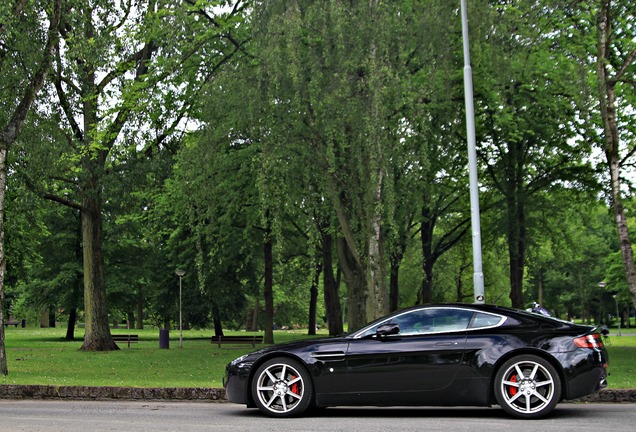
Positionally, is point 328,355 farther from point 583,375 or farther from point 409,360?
point 583,375

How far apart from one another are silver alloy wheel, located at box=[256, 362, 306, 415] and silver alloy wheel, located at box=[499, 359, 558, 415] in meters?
2.38

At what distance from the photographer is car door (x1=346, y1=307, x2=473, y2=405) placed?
9.62 metres

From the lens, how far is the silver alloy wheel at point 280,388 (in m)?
9.98

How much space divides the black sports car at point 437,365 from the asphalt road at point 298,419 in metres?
0.25

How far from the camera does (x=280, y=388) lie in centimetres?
1003

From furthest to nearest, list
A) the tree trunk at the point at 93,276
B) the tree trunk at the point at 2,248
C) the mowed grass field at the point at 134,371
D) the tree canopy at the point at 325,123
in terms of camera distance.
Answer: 1. the tree trunk at the point at 93,276
2. the tree canopy at the point at 325,123
3. the tree trunk at the point at 2,248
4. the mowed grass field at the point at 134,371

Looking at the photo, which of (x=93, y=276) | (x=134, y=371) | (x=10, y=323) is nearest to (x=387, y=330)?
(x=134, y=371)

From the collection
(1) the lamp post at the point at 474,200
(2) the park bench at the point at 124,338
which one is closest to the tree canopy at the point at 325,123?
(1) the lamp post at the point at 474,200

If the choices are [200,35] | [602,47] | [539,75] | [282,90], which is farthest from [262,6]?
[539,75]

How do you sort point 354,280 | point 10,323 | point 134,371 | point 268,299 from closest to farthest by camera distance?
point 134,371 → point 354,280 → point 268,299 → point 10,323

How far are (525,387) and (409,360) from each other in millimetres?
1336

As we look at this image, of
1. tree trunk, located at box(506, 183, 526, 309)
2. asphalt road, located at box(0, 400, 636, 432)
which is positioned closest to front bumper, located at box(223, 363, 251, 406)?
asphalt road, located at box(0, 400, 636, 432)

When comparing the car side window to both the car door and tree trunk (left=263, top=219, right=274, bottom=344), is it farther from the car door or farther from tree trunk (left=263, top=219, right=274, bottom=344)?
tree trunk (left=263, top=219, right=274, bottom=344)

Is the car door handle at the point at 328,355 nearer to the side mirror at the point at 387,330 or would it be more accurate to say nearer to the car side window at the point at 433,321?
the side mirror at the point at 387,330
